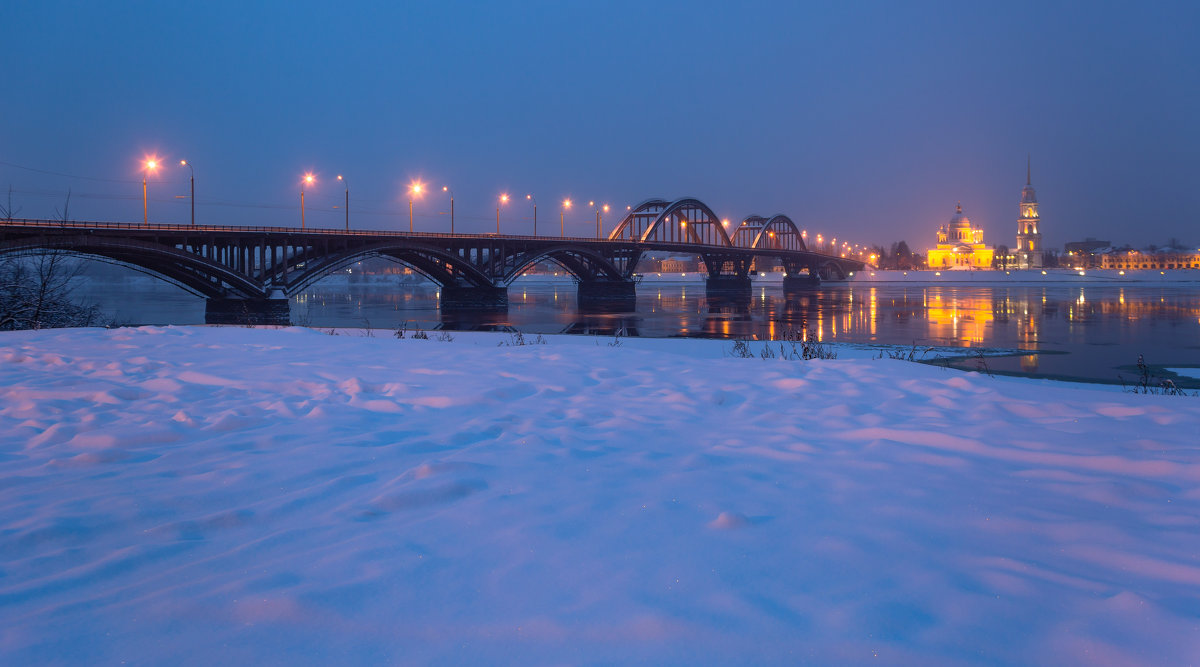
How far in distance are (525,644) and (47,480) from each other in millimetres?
3893

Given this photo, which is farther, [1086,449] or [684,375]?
[684,375]

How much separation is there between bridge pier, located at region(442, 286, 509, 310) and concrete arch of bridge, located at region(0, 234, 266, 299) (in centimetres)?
1842

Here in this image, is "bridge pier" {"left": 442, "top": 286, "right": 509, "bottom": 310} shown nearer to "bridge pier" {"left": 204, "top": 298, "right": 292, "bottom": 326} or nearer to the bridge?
the bridge

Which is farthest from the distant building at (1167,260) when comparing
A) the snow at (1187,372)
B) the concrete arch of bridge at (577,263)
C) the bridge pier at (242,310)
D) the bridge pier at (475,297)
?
the bridge pier at (242,310)

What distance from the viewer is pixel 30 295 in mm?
21281

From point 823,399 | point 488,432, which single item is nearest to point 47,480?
point 488,432

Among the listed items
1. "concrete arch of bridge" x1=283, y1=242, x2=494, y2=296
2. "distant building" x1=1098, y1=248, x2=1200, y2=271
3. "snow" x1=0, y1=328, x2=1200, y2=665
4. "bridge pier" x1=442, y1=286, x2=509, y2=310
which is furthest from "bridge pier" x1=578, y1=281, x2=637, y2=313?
"distant building" x1=1098, y1=248, x2=1200, y2=271

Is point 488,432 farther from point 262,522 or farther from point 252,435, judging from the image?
point 262,522

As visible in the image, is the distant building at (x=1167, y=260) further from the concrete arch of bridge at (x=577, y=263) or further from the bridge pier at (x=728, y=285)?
the concrete arch of bridge at (x=577, y=263)

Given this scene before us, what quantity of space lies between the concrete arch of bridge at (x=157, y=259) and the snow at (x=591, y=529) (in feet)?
111

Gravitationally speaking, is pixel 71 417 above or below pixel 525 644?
above

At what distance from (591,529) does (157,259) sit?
44025 millimetres

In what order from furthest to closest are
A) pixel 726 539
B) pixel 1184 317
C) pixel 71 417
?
pixel 1184 317 → pixel 71 417 → pixel 726 539

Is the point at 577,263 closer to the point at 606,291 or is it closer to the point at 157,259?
the point at 606,291
